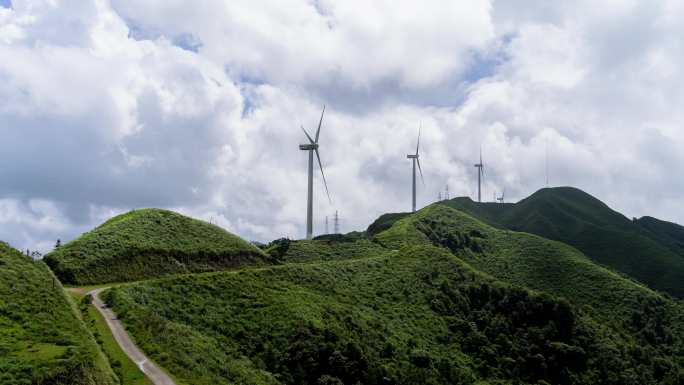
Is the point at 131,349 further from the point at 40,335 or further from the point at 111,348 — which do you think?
the point at 40,335

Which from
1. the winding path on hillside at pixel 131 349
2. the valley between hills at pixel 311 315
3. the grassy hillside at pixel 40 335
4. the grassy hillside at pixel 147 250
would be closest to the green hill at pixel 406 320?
the valley between hills at pixel 311 315

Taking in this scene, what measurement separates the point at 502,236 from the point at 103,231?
114874 mm

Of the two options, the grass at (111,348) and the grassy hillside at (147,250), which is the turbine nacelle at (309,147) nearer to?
the grassy hillside at (147,250)

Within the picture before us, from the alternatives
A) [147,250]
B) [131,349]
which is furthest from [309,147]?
[131,349]

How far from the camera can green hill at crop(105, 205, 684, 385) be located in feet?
190

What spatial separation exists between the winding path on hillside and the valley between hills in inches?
20.4

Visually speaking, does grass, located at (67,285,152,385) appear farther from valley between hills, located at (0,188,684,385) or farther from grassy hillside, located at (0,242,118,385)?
grassy hillside, located at (0,242,118,385)

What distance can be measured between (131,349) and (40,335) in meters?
7.55

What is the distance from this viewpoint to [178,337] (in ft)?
167

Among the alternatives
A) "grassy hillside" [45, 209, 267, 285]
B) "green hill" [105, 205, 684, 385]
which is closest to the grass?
"green hill" [105, 205, 684, 385]

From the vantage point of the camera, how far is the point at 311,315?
229ft

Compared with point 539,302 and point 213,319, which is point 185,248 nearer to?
point 213,319

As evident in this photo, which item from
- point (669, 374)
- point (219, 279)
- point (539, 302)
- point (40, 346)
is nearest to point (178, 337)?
point (40, 346)

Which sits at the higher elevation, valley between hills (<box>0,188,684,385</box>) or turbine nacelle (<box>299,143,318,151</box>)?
turbine nacelle (<box>299,143,318,151</box>)
